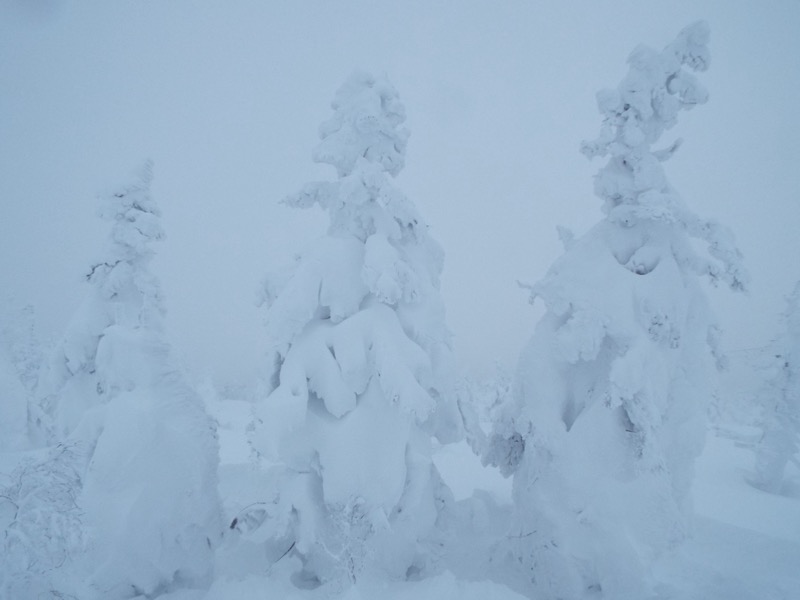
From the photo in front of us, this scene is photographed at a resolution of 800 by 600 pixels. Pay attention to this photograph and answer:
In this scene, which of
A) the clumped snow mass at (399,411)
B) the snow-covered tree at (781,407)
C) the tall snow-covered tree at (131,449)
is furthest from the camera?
the snow-covered tree at (781,407)

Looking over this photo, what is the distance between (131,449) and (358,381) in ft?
16.3

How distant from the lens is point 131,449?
8797 mm

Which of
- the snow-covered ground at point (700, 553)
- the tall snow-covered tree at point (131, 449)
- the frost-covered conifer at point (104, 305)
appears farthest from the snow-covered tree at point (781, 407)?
the frost-covered conifer at point (104, 305)

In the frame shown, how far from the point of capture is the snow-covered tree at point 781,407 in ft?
72.1

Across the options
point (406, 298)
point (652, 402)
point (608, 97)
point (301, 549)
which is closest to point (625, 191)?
point (608, 97)

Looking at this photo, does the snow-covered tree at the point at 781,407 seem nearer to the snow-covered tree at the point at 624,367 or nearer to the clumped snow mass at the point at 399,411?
the clumped snow mass at the point at 399,411

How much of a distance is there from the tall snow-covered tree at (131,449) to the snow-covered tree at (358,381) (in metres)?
2.02

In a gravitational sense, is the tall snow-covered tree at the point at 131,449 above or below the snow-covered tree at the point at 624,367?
below

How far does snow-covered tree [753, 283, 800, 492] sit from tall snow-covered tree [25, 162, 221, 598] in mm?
27921

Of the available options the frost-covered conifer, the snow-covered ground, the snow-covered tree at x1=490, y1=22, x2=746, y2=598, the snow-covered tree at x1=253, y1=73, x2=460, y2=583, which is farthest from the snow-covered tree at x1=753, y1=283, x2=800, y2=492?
the frost-covered conifer

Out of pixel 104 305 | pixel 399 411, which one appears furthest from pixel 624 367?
pixel 104 305

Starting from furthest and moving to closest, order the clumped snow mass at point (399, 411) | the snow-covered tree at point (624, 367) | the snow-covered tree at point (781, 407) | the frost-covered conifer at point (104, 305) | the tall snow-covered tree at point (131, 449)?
the snow-covered tree at point (781, 407) < the frost-covered conifer at point (104, 305) < the snow-covered tree at point (624, 367) < the clumped snow mass at point (399, 411) < the tall snow-covered tree at point (131, 449)

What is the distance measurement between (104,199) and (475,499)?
15.7 m

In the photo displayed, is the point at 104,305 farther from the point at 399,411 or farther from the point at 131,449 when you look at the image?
the point at 399,411
